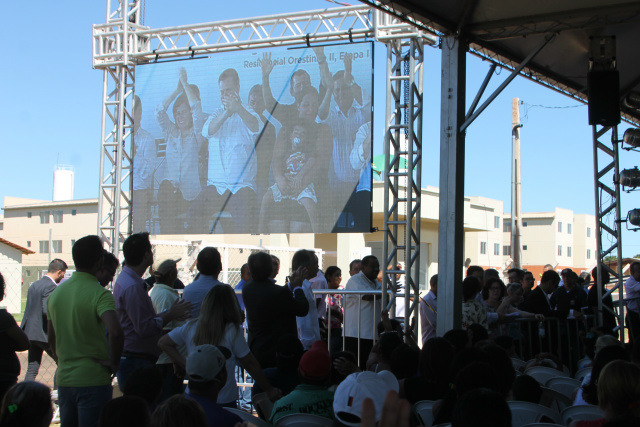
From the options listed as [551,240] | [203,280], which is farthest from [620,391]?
[551,240]

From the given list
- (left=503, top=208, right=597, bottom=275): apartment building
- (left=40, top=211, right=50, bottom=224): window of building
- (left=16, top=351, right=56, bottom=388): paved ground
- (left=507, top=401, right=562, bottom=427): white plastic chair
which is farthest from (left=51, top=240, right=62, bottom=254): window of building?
(left=507, top=401, right=562, bottom=427): white plastic chair

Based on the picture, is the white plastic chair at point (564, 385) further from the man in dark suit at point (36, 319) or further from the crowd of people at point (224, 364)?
the man in dark suit at point (36, 319)

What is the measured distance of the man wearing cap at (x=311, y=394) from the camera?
→ 332 centimetres

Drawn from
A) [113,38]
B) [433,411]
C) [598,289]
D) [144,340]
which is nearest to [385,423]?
[433,411]

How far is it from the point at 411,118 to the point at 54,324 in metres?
5.92

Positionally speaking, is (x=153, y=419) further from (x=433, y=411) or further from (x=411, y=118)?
(x=411, y=118)

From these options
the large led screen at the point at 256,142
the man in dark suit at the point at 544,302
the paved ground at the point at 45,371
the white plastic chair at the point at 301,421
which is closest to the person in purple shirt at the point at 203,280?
the white plastic chair at the point at 301,421

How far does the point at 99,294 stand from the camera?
374cm

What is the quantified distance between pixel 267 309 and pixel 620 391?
2.67 meters

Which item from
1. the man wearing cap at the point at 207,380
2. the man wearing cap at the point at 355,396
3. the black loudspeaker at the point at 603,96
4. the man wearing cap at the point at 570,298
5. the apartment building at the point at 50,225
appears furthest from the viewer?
the apartment building at the point at 50,225

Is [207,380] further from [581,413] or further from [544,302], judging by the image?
[544,302]

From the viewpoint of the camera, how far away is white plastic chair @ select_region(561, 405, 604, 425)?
3.25 meters

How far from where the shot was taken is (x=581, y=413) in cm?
331

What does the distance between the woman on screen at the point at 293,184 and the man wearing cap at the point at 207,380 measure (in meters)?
7.48
